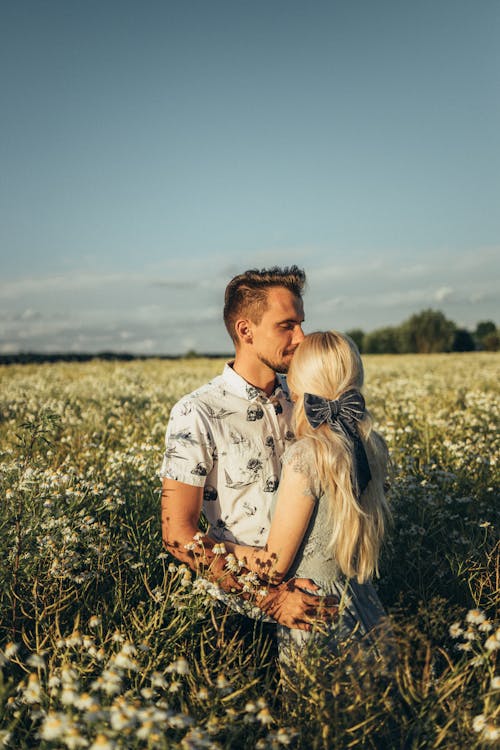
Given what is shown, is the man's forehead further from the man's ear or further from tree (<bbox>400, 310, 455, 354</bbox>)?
tree (<bbox>400, 310, 455, 354</bbox>)

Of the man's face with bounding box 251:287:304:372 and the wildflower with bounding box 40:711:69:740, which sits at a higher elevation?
the man's face with bounding box 251:287:304:372

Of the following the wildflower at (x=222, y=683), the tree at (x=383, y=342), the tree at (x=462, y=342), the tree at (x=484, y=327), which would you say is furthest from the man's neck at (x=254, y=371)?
Answer: the tree at (x=484, y=327)

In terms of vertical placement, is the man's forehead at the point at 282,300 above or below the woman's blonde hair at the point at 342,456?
above

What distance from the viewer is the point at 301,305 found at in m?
3.81

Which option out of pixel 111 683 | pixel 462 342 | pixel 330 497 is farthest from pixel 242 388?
pixel 462 342

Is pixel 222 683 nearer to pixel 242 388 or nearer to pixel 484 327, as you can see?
pixel 242 388

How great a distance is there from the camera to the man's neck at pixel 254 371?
373 centimetres

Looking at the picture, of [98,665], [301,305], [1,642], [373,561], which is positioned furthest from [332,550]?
[1,642]

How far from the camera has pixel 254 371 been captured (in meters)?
3.74

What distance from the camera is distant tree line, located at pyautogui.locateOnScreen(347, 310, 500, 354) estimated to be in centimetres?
10625

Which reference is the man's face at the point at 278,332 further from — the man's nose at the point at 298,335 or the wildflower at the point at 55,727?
the wildflower at the point at 55,727

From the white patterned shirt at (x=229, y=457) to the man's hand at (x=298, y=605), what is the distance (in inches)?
21.1

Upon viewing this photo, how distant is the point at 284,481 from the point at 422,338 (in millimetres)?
109924

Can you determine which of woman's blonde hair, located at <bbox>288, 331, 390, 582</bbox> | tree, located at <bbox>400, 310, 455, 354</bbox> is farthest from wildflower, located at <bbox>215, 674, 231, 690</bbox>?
tree, located at <bbox>400, 310, 455, 354</bbox>
